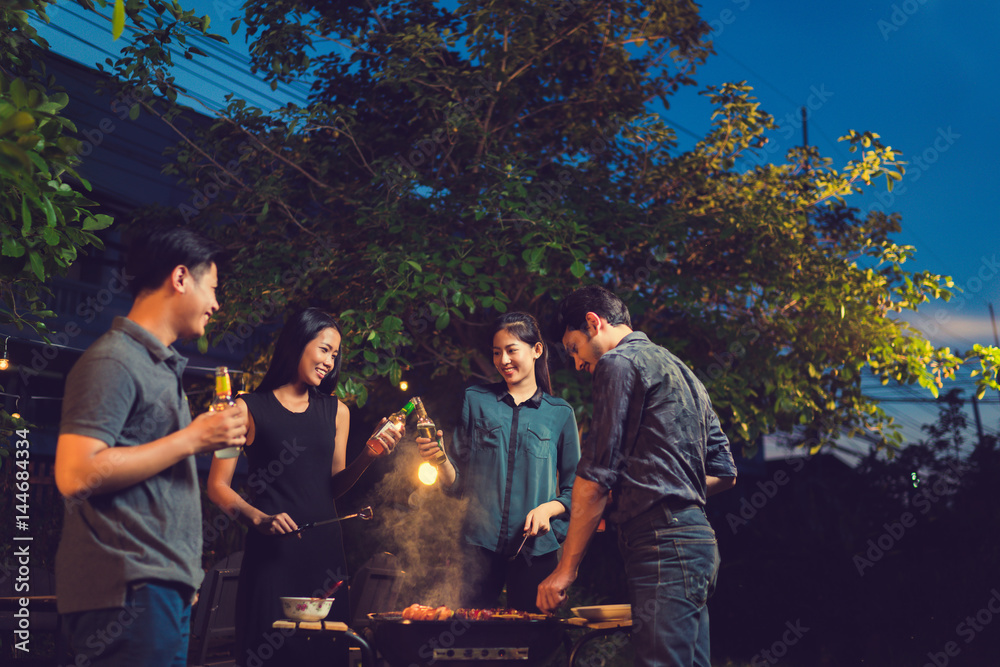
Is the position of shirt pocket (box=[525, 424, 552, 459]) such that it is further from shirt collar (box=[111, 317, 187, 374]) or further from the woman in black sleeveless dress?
shirt collar (box=[111, 317, 187, 374])

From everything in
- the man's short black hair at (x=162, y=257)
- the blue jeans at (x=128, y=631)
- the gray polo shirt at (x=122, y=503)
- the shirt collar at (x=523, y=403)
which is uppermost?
the man's short black hair at (x=162, y=257)

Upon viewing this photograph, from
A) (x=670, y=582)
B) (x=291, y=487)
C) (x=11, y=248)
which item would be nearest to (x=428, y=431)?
(x=291, y=487)

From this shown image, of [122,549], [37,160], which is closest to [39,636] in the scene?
[37,160]

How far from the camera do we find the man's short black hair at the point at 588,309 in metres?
3.27

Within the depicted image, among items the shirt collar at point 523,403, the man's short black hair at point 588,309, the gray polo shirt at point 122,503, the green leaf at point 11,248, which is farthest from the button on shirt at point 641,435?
the green leaf at point 11,248

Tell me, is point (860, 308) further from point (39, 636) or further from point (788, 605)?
point (39, 636)

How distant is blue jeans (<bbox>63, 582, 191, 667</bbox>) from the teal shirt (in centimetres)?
215

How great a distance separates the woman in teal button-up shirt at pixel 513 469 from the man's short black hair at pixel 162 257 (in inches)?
76.0

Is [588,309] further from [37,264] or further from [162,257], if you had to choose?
[37,264]

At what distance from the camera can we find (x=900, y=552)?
9.23 meters

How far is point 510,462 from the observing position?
13.7 feet

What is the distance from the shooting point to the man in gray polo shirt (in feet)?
6.40

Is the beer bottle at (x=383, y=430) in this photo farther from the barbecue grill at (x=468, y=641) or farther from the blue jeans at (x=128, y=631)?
the blue jeans at (x=128, y=631)

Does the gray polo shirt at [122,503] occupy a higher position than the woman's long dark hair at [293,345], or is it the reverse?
the woman's long dark hair at [293,345]
